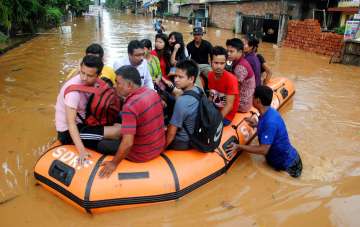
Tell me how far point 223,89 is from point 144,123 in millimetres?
1491

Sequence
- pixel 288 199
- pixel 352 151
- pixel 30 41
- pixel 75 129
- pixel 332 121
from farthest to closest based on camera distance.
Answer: pixel 30 41 → pixel 332 121 → pixel 352 151 → pixel 288 199 → pixel 75 129

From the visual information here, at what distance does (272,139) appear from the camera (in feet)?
11.3

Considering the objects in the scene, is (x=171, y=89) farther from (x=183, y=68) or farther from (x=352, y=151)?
(x=352, y=151)

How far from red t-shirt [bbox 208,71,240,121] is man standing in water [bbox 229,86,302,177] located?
459 mm

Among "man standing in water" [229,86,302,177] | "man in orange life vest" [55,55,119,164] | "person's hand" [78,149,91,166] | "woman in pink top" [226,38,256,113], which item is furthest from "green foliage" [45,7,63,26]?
"man standing in water" [229,86,302,177]

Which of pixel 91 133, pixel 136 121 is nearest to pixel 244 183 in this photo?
pixel 136 121

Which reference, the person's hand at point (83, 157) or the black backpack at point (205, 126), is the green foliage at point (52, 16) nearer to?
the person's hand at point (83, 157)

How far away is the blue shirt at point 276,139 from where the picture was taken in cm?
343

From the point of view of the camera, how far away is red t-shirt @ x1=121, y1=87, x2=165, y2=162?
2758mm

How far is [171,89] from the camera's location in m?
4.81

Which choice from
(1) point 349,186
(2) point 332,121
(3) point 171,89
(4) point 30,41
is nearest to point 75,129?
(3) point 171,89

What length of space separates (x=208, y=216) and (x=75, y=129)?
1638 mm

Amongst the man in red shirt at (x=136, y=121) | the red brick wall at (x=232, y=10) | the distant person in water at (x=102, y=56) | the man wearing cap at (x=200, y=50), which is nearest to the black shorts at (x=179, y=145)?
the man in red shirt at (x=136, y=121)

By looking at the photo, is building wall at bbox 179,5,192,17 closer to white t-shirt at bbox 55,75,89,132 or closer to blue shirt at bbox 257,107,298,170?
blue shirt at bbox 257,107,298,170
